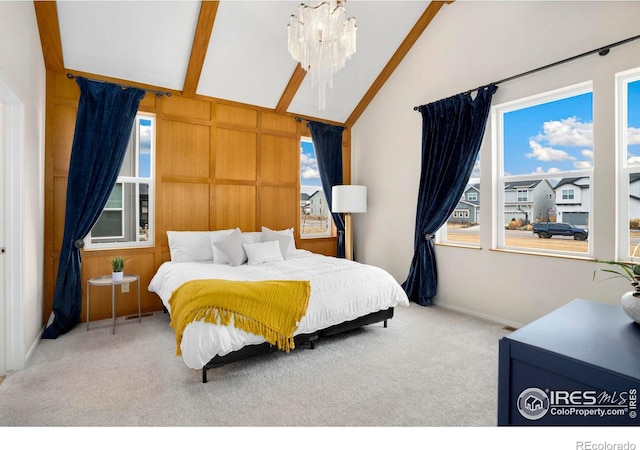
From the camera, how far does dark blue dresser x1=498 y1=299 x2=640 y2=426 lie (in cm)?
96

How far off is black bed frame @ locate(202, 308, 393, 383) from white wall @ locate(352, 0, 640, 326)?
1.32m

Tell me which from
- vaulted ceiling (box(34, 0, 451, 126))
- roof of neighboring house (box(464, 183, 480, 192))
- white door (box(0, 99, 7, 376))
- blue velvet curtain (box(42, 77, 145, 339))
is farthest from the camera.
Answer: roof of neighboring house (box(464, 183, 480, 192))

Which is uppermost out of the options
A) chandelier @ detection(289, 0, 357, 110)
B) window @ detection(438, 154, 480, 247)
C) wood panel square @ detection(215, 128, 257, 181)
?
chandelier @ detection(289, 0, 357, 110)

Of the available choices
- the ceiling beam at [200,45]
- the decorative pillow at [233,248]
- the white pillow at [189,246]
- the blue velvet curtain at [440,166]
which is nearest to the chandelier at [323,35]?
the ceiling beam at [200,45]

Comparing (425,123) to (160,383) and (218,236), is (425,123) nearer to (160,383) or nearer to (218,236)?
(218,236)

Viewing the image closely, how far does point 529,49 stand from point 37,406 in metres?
4.96

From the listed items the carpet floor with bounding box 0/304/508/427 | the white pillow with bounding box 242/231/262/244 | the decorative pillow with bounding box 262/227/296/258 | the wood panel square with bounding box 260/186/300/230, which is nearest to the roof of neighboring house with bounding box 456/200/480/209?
the carpet floor with bounding box 0/304/508/427

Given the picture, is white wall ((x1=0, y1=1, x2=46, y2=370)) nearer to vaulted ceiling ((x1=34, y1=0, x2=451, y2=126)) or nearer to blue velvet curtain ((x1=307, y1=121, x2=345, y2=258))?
vaulted ceiling ((x1=34, y1=0, x2=451, y2=126))

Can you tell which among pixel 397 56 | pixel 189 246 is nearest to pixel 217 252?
pixel 189 246

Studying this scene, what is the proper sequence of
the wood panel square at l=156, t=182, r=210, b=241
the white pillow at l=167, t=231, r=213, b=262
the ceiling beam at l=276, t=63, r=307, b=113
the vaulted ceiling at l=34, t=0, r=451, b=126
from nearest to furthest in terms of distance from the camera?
the vaulted ceiling at l=34, t=0, r=451, b=126, the white pillow at l=167, t=231, r=213, b=262, the wood panel square at l=156, t=182, r=210, b=241, the ceiling beam at l=276, t=63, r=307, b=113

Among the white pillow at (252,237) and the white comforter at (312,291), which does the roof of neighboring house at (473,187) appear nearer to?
the white comforter at (312,291)

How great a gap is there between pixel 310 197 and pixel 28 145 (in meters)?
3.42

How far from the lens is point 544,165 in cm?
333

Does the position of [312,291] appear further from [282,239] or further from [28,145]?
[28,145]
